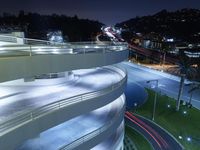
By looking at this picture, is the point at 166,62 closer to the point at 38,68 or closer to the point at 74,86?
the point at 74,86

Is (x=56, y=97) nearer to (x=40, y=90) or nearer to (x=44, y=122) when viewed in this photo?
(x=40, y=90)

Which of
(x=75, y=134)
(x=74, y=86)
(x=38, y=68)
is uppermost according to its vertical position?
(x=38, y=68)

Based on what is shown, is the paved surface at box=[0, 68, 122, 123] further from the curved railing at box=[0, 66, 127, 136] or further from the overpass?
the curved railing at box=[0, 66, 127, 136]

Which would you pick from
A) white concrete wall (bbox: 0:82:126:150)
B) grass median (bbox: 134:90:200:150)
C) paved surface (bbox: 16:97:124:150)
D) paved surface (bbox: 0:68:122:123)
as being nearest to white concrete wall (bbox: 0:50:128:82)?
white concrete wall (bbox: 0:82:126:150)

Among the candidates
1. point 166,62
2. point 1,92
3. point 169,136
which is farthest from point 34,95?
point 166,62

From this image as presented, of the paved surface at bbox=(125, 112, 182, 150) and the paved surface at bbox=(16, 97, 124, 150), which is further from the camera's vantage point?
the paved surface at bbox=(125, 112, 182, 150)
